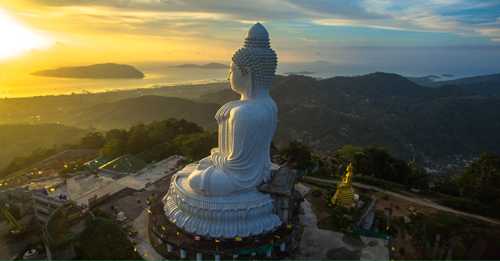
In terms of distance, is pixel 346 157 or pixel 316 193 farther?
pixel 346 157

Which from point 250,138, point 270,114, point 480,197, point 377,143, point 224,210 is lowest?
point 377,143

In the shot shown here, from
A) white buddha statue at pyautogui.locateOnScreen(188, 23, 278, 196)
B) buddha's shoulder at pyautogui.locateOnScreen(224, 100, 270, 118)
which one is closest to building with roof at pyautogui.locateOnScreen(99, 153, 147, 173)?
white buddha statue at pyautogui.locateOnScreen(188, 23, 278, 196)

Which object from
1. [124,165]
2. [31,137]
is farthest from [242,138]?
[31,137]

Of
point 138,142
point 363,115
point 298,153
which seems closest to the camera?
point 298,153

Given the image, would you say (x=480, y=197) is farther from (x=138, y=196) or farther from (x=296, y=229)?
(x=138, y=196)

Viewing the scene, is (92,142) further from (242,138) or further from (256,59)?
(256,59)

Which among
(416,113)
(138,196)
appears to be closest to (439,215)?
(138,196)
